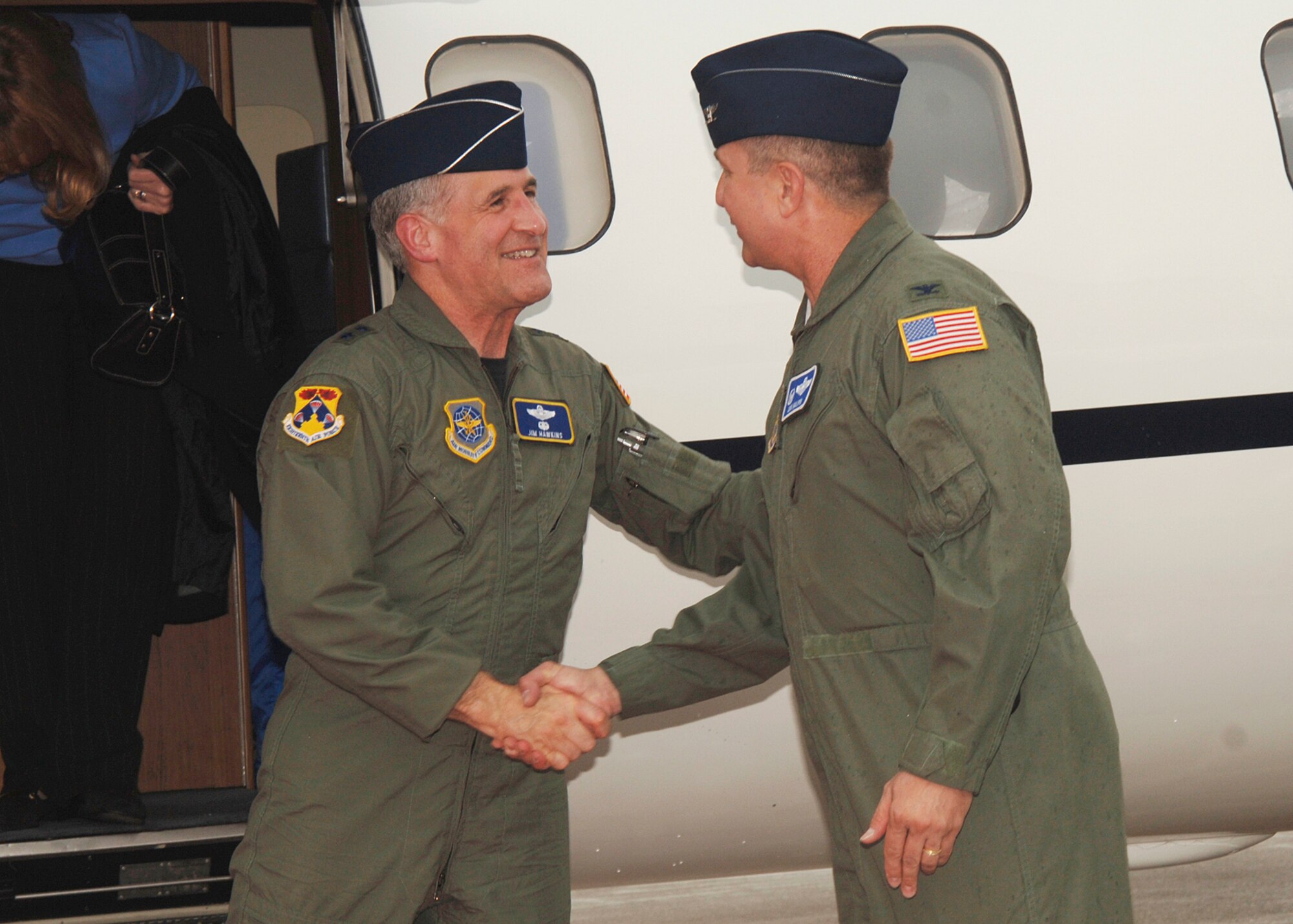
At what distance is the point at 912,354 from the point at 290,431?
3.00 ft

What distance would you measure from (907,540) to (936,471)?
15 cm

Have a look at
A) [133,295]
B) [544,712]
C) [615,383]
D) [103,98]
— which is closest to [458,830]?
[544,712]

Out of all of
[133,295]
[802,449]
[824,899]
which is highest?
[133,295]

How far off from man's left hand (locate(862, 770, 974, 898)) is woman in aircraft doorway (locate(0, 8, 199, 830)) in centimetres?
183

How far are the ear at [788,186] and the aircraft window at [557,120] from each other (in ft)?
2.82

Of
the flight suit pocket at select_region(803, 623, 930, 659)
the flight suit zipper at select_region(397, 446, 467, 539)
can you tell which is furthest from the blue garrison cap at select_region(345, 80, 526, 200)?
the flight suit pocket at select_region(803, 623, 930, 659)

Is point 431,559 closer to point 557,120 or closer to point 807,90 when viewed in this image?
point 807,90

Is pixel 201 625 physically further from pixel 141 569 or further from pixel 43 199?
pixel 43 199

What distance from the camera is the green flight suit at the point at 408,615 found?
1.87m

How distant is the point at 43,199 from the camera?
2.73 meters

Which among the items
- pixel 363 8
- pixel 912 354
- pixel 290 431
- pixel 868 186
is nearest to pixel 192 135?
pixel 363 8

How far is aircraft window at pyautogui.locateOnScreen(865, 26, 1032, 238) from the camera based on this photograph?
275 cm

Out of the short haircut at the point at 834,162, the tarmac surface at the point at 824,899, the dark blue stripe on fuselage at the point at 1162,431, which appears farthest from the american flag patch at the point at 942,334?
the tarmac surface at the point at 824,899

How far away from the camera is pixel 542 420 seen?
2154 millimetres
